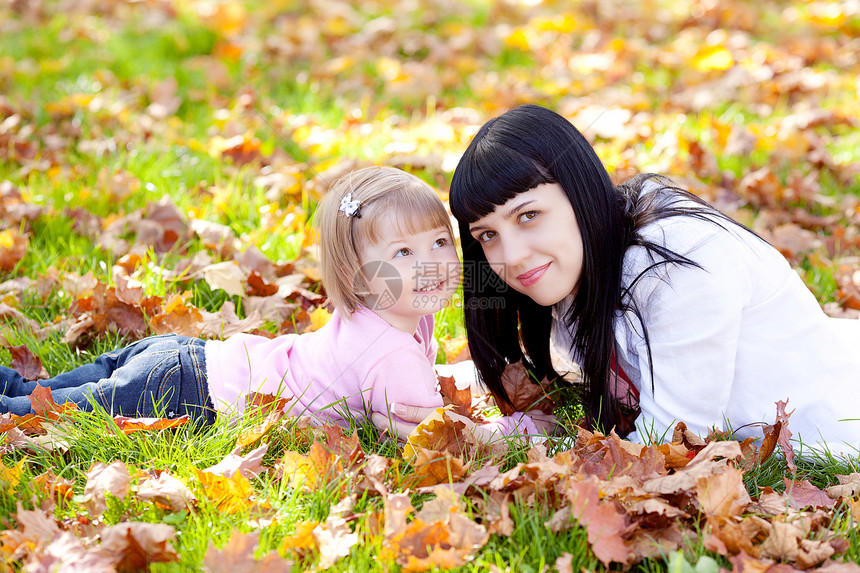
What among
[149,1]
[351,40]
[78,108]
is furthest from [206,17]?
[78,108]

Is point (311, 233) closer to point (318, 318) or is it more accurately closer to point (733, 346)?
point (318, 318)

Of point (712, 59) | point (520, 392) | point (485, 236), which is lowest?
point (520, 392)

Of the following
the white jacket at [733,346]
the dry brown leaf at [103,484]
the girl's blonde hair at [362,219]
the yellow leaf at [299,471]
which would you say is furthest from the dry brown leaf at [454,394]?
the dry brown leaf at [103,484]

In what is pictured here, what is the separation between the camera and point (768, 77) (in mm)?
5035

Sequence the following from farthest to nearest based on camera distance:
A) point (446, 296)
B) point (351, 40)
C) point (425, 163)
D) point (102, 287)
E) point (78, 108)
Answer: point (351, 40), point (78, 108), point (425, 163), point (102, 287), point (446, 296)

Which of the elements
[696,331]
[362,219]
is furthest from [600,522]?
[362,219]

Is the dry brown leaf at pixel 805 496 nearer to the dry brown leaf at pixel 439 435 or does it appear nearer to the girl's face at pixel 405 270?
the dry brown leaf at pixel 439 435

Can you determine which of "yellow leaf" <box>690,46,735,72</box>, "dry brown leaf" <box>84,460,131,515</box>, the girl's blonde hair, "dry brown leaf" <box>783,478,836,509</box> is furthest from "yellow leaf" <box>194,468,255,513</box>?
"yellow leaf" <box>690,46,735,72</box>

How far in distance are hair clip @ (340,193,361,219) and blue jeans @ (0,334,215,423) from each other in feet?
2.13

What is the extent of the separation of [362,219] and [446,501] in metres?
0.84

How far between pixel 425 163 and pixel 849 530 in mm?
2582

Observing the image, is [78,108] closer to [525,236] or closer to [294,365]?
[294,365]

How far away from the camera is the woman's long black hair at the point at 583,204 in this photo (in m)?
1.99

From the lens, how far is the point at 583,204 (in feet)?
6.67
